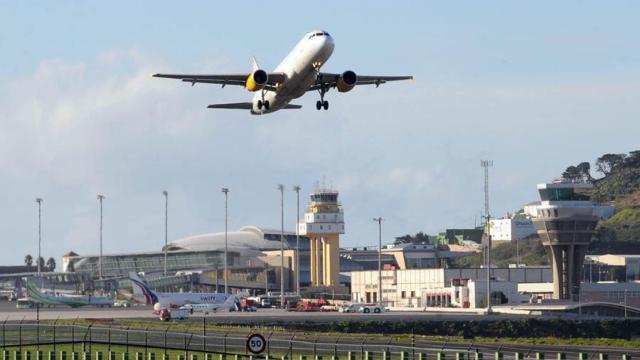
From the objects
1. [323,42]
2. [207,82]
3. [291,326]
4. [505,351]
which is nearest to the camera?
[323,42]

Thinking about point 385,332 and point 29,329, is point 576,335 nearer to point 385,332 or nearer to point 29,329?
point 385,332

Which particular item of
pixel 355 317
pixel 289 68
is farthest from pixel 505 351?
pixel 355 317

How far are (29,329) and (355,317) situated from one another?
5949 centimetres

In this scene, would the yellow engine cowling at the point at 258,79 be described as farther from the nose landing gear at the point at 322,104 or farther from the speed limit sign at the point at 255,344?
the speed limit sign at the point at 255,344

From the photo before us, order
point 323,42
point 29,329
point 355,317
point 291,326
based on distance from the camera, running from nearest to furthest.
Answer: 1. point 323,42
2. point 29,329
3. point 291,326
4. point 355,317

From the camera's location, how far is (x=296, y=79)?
3644 inches

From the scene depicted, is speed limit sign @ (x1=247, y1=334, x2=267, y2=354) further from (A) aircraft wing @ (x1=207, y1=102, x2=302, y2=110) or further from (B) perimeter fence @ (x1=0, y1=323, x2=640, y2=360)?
(A) aircraft wing @ (x1=207, y1=102, x2=302, y2=110)

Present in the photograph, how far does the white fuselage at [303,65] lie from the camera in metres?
90.4

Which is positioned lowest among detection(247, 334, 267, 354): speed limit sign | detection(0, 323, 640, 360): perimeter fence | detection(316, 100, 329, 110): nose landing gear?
detection(0, 323, 640, 360): perimeter fence

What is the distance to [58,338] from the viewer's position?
11431cm

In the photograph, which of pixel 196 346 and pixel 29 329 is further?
pixel 29 329

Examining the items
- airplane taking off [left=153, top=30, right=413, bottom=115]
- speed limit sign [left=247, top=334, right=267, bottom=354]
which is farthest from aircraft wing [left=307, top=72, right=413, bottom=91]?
speed limit sign [left=247, top=334, right=267, bottom=354]

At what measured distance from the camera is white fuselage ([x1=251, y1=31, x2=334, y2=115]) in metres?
90.4

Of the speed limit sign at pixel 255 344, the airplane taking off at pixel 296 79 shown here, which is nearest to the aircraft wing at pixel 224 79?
the airplane taking off at pixel 296 79
